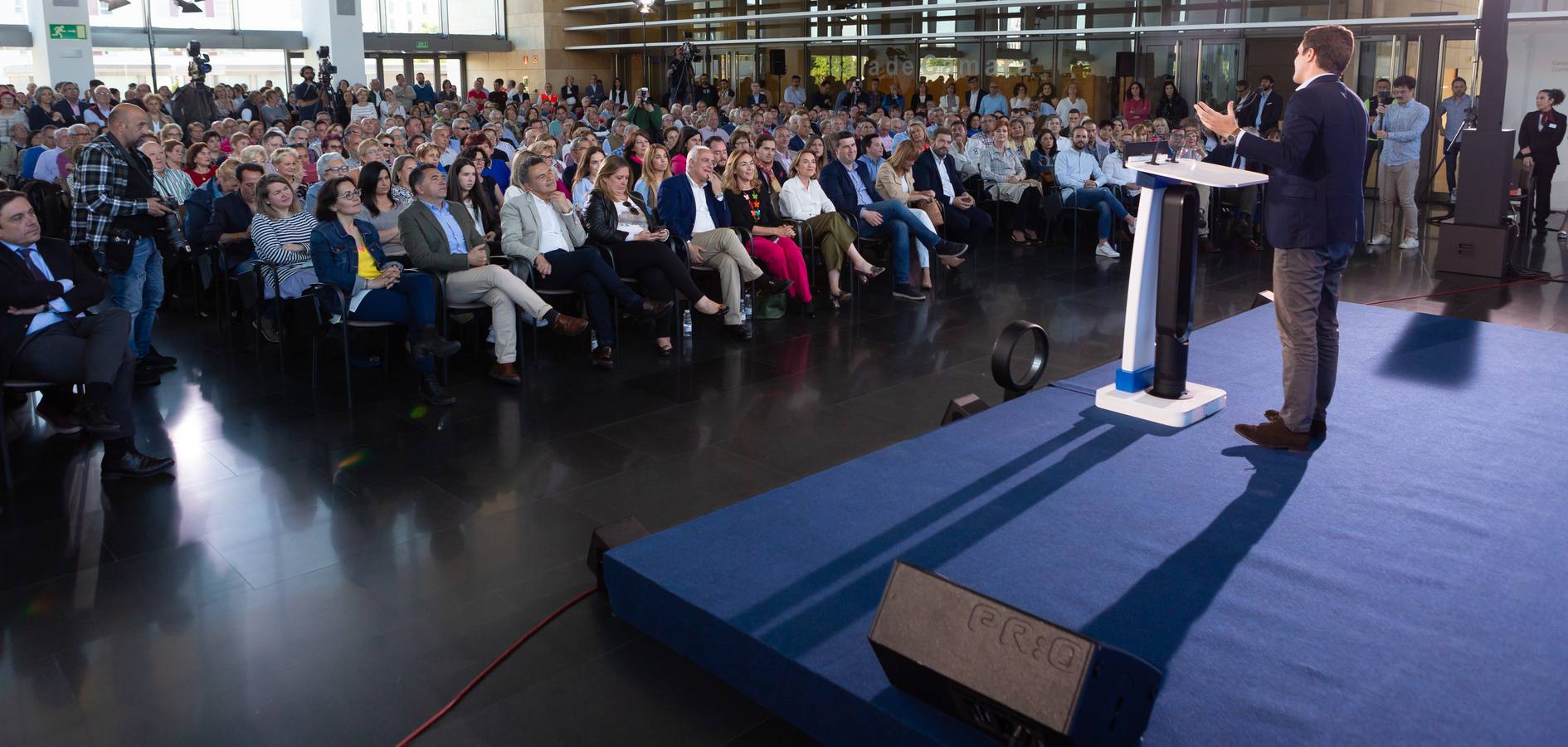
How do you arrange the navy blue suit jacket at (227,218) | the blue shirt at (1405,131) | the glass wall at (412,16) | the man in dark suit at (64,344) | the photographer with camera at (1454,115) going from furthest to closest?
the glass wall at (412,16) → the photographer with camera at (1454,115) → the blue shirt at (1405,131) → the navy blue suit jacket at (227,218) → the man in dark suit at (64,344)

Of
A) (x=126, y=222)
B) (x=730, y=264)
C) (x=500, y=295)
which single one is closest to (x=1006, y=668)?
(x=500, y=295)

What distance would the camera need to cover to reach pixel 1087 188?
9.96 m

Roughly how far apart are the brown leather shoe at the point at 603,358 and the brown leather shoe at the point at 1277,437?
3.27m

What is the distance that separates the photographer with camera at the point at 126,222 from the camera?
5570 mm

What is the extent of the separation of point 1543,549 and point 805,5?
61.6ft

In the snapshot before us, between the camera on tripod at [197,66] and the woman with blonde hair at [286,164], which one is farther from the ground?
the camera on tripod at [197,66]

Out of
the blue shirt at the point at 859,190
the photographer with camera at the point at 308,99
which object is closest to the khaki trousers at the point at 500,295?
the blue shirt at the point at 859,190

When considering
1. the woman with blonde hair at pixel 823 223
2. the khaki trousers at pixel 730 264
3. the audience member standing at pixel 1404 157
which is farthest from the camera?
the audience member standing at pixel 1404 157

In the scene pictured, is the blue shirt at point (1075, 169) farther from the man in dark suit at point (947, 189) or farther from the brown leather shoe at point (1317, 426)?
the brown leather shoe at point (1317, 426)

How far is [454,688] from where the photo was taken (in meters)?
2.81

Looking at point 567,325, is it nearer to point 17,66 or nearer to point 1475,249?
point 1475,249

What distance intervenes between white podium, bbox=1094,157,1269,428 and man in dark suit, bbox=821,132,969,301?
3.46 metres

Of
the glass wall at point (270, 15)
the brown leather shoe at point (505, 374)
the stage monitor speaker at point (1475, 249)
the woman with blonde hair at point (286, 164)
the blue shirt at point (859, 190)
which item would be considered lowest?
the brown leather shoe at point (505, 374)

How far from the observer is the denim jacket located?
210 inches
